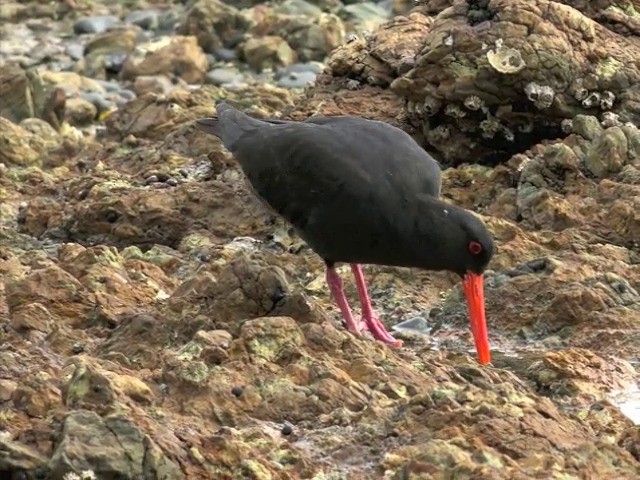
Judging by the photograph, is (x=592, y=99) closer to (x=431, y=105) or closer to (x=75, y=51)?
(x=431, y=105)

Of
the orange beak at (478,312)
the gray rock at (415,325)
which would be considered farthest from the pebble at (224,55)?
the orange beak at (478,312)

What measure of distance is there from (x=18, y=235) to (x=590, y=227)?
4138mm

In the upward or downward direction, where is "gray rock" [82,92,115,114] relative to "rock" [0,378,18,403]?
downward

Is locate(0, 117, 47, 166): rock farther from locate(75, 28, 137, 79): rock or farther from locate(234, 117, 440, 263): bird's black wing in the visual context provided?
locate(75, 28, 137, 79): rock

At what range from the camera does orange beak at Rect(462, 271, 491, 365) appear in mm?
7227

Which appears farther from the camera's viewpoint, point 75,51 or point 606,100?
point 75,51

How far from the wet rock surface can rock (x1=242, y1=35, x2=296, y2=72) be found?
199 inches

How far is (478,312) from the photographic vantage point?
7352 mm

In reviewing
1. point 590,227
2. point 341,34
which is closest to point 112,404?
point 590,227

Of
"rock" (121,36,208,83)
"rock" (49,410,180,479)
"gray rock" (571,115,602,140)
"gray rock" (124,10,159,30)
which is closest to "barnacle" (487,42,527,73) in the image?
"gray rock" (571,115,602,140)

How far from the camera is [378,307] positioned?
8492 mm

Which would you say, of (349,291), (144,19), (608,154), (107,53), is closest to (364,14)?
(144,19)

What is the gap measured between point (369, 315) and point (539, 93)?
276cm

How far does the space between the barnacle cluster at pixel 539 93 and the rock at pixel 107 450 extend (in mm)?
5381
